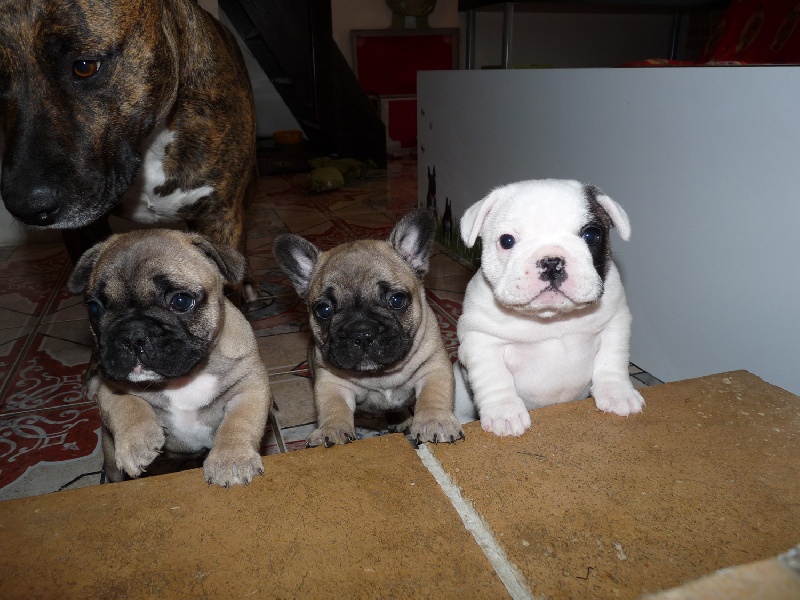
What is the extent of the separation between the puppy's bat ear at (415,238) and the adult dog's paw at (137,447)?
0.88 metres

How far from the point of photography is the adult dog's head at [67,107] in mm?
1507

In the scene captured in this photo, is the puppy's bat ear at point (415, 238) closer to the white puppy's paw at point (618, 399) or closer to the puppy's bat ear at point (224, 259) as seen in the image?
the puppy's bat ear at point (224, 259)

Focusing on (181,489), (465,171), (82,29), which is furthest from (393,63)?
(181,489)

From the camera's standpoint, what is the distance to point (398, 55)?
8.03m

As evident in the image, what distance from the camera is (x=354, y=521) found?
1.06 metres

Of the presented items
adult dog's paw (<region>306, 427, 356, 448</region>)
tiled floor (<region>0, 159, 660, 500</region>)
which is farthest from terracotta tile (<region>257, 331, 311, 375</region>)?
adult dog's paw (<region>306, 427, 356, 448</region>)

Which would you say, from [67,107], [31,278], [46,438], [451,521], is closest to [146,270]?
[67,107]

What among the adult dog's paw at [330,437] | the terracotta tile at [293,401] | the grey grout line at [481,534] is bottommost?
the terracotta tile at [293,401]

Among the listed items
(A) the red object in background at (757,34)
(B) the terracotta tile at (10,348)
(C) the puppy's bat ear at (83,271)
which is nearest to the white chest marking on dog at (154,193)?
(C) the puppy's bat ear at (83,271)

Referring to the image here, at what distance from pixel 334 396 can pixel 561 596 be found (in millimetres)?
976

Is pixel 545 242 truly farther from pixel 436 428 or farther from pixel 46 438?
pixel 46 438

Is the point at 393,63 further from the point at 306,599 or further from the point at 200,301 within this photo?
the point at 306,599

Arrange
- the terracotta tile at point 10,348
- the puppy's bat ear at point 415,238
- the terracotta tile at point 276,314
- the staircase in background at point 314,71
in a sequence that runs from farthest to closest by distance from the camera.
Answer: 1. the staircase in background at point 314,71
2. the terracotta tile at point 276,314
3. the terracotta tile at point 10,348
4. the puppy's bat ear at point 415,238

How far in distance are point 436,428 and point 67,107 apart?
3.91 ft
